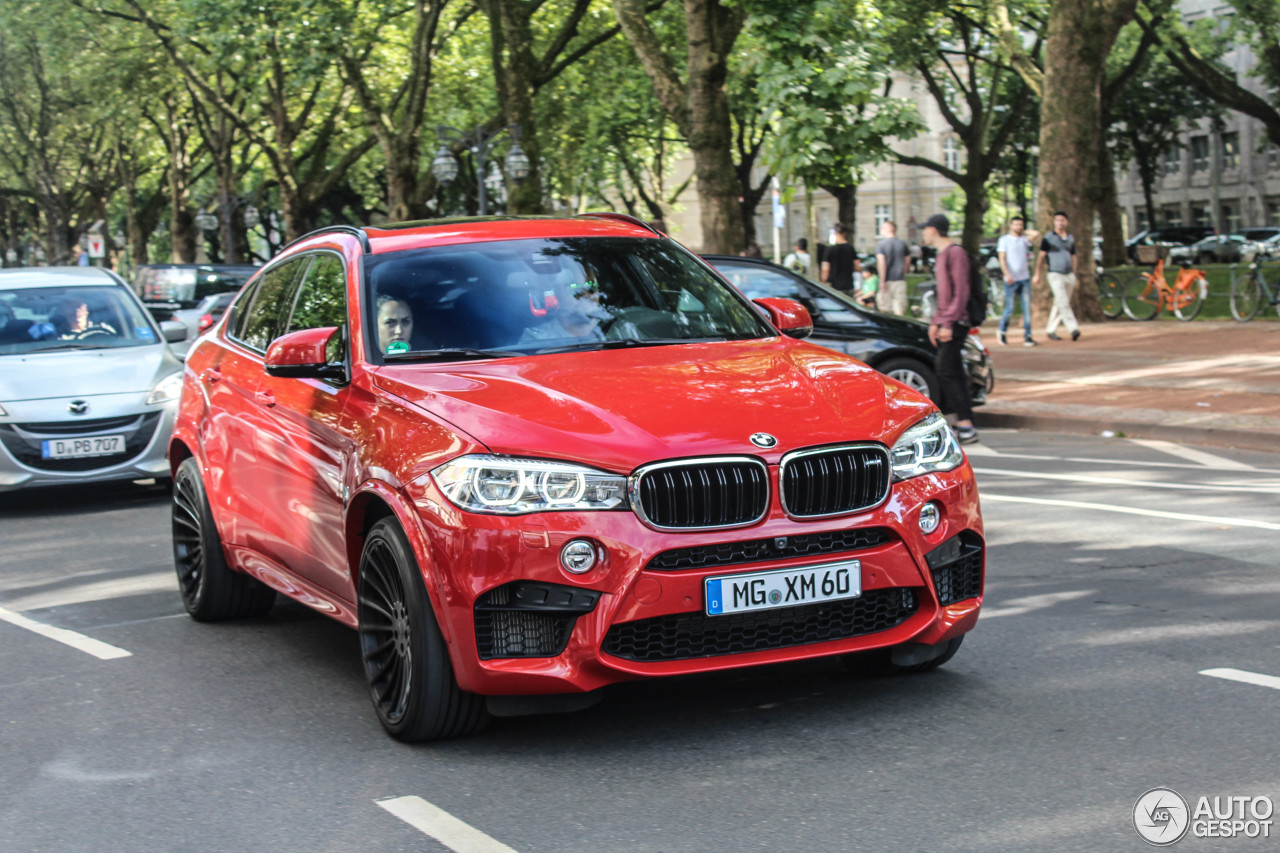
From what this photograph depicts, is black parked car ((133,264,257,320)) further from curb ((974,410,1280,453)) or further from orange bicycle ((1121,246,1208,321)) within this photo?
curb ((974,410,1280,453))

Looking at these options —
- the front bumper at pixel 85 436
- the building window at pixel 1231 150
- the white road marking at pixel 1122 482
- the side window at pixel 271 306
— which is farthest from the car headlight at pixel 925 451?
the building window at pixel 1231 150

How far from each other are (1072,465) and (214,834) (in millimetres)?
8685

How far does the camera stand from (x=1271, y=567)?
287 inches

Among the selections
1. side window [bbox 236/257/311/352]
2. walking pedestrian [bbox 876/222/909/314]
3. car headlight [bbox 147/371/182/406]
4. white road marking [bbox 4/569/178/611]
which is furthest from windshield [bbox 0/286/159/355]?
walking pedestrian [bbox 876/222/909/314]

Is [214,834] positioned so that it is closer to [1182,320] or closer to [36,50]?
[1182,320]

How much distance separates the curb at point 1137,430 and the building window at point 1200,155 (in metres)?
69.9

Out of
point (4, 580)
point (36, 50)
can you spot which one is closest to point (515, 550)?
point (4, 580)

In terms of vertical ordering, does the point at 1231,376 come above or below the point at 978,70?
below

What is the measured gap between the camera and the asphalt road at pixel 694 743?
4039mm

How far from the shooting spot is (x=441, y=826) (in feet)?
13.4

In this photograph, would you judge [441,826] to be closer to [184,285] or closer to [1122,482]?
[1122,482]

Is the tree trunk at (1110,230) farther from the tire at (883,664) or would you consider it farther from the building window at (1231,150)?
the building window at (1231,150)

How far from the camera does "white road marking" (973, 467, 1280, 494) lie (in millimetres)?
10039

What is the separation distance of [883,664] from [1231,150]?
77.4m
